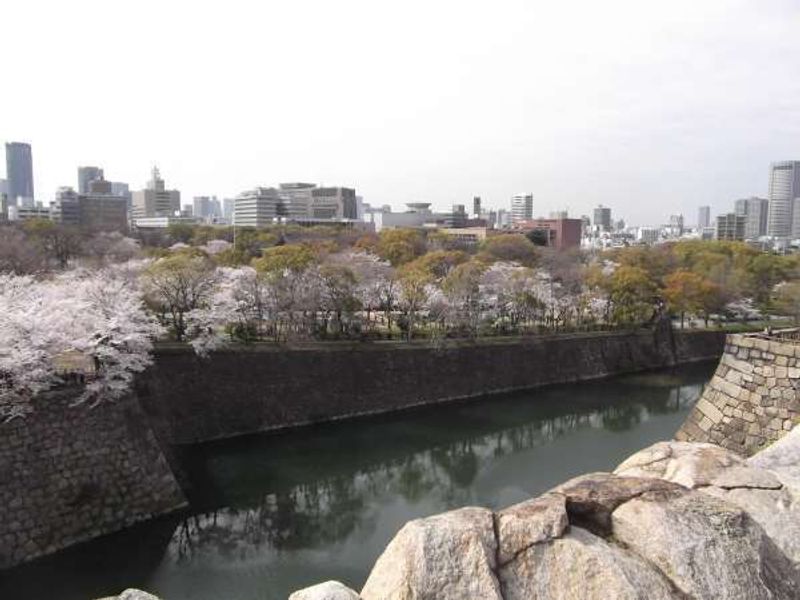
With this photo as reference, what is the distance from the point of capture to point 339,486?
1506 centimetres

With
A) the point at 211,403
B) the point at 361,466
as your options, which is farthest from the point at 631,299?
the point at 211,403

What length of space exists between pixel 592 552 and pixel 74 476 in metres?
10.7

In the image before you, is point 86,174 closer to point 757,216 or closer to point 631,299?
point 631,299

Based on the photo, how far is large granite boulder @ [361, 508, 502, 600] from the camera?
3215 mm

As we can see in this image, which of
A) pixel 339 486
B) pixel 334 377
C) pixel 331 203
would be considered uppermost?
pixel 331 203

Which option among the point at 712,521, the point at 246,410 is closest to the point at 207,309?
the point at 246,410

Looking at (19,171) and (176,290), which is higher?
(19,171)

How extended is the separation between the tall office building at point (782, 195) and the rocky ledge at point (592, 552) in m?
172

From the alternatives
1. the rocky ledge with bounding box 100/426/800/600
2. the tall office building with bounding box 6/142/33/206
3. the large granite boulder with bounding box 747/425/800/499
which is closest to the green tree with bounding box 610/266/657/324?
the large granite boulder with bounding box 747/425/800/499

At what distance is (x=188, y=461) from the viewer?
51.4ft

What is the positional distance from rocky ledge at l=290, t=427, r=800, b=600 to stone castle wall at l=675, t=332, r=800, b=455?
19.4ft

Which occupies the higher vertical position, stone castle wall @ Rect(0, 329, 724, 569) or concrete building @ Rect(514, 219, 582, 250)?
concrete building @ Rect(514, 219, 582, 250)

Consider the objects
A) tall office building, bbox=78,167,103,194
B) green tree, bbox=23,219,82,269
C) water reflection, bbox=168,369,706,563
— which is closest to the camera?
water reflection, bbox=168,369,706,563

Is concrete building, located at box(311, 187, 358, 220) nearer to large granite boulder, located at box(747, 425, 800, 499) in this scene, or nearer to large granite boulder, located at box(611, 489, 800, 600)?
large granite boulder, located at box(747, 425, 800, 499)
